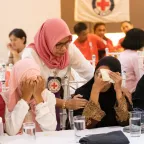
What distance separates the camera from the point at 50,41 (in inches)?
103

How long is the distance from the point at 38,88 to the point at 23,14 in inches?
128

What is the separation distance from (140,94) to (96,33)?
4383mm

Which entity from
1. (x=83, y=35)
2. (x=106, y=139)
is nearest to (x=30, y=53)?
(x=106, y=139)

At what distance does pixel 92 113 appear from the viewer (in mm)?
2252

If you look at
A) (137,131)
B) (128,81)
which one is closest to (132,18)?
(128,81)

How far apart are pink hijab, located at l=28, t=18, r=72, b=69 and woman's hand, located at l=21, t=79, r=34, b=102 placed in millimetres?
504

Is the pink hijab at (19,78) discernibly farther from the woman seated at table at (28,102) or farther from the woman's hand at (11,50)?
the woman's hand at (11,50)

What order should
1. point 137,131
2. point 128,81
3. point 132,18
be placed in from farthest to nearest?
point 132,18 → point 128,81 → point 137,131

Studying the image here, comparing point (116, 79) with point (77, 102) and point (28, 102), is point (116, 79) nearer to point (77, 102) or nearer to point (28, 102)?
point (77, 102)

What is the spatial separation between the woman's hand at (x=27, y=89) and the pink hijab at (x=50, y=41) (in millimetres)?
504

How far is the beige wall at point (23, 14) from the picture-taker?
5.19 m

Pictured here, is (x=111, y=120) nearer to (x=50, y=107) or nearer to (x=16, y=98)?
(x=50, y=107)

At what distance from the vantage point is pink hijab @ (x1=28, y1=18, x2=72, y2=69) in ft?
8.50

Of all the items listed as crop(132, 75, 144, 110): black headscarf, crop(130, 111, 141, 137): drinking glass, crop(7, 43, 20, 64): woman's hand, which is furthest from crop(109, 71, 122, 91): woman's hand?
crop(7, 43, 20, 64): woman's hand
